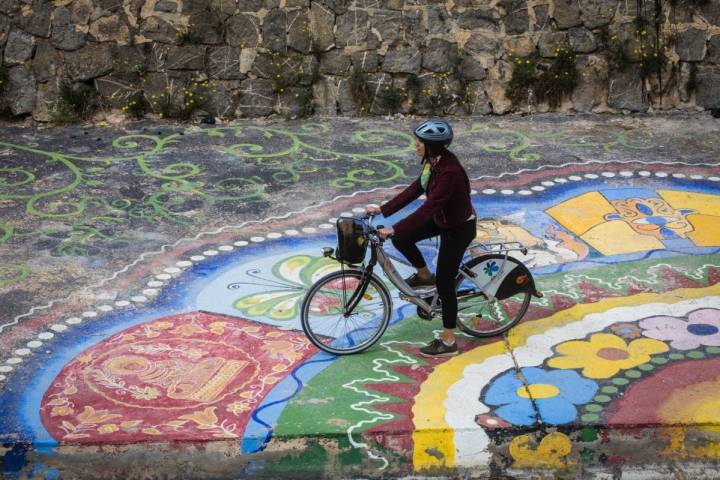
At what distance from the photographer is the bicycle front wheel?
6.62m

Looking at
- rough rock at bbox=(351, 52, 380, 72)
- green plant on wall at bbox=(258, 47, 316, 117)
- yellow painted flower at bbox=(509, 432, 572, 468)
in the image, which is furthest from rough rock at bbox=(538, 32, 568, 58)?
yellow painted flower at bbox=(509, 432, 572, 468)

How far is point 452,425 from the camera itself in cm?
595

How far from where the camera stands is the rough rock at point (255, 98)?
11523 mm

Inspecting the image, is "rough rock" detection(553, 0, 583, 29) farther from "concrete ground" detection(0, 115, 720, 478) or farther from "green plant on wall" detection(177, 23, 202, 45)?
"green plant on wall" detection(177, 23, 202, 45)

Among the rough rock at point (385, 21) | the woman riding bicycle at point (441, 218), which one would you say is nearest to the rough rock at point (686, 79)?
the rough rock at point (385, 21)

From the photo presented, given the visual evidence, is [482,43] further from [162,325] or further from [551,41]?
[162,325]

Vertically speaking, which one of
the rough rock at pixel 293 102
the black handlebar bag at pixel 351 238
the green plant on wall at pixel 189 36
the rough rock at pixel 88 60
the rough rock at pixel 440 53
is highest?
the green plant on wall at pixel 189 36

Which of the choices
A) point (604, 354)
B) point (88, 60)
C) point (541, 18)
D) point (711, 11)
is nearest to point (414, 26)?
point (541, 18)

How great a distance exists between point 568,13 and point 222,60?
159 inches

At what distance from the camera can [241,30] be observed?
451 inches

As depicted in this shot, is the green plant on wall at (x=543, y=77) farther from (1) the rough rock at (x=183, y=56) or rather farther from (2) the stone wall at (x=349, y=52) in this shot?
(1) the rough rock at (x=183, y=56)

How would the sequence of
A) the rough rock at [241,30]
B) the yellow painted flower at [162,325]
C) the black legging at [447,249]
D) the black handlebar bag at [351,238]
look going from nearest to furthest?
the black handlebar bag at [351,238]
the black legging at [447,249]
the yellow painted flower at [162,325]
the rough rock at [241,30]

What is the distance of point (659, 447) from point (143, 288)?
4041 millimetres

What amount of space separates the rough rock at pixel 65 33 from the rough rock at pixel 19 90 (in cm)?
49
